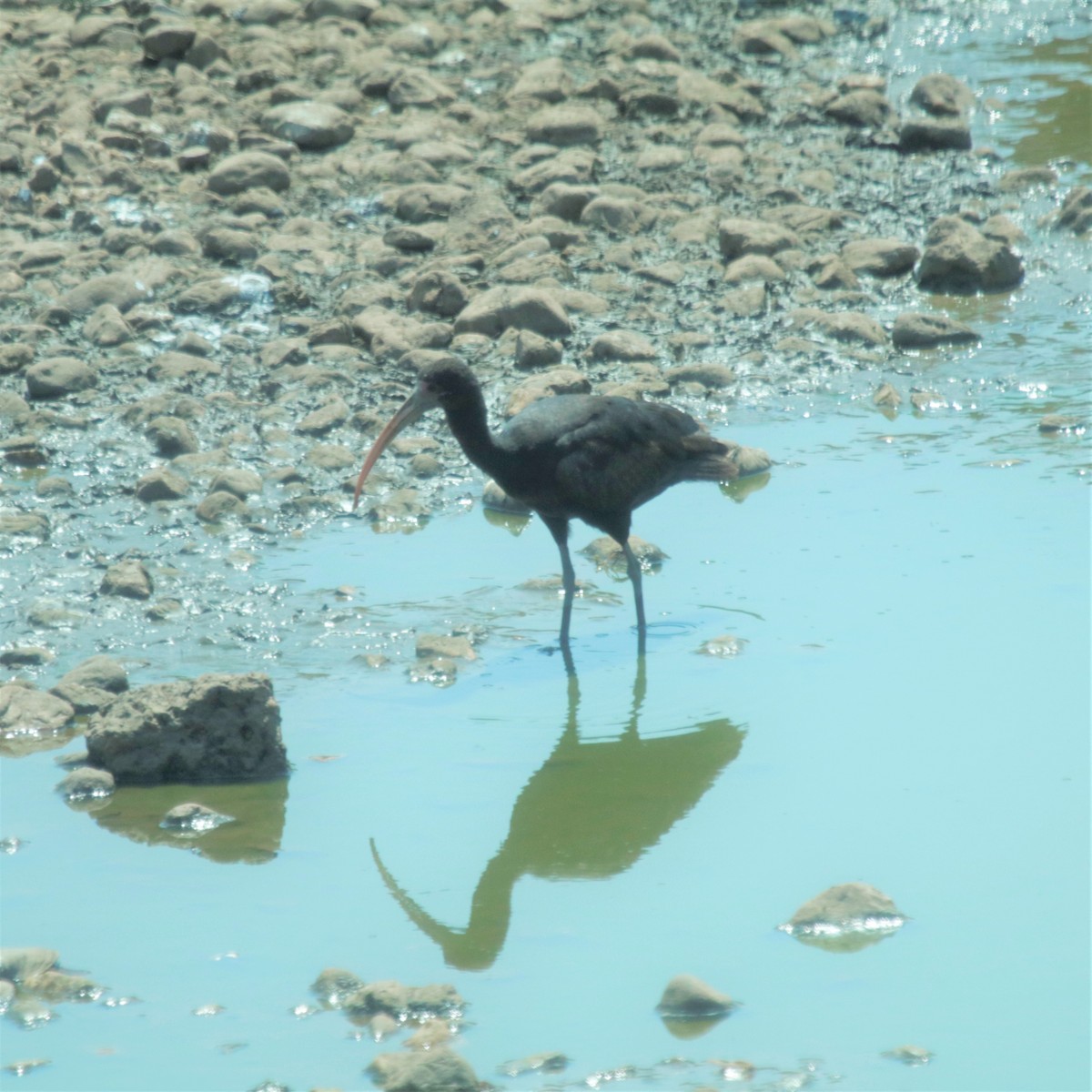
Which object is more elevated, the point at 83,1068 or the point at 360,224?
the point at 360,224

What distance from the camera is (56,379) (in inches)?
415

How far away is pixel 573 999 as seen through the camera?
202 inches

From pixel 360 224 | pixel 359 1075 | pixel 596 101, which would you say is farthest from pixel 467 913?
pixel 596 101

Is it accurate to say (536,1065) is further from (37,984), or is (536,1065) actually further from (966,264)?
(966,264)

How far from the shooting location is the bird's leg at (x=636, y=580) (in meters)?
7.93

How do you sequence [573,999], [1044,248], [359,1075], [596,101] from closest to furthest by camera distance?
[359,1075] → [573,999] → [1044,248] → [596,101]

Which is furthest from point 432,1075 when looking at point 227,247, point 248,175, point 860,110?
point 860,110

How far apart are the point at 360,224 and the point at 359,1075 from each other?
9.15 m

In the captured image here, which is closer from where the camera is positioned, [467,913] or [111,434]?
[467,913]

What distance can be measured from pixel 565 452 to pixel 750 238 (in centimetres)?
490

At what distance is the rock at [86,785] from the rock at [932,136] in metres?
10.3

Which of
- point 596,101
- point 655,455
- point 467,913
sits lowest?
point 467,913

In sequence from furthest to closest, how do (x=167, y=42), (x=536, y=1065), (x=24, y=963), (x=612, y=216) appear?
(x=167, y=42) → (x=612, y=216) → (x=24, y=963) → (x=536, y=1065)

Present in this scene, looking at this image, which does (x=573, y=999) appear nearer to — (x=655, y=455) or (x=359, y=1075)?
(x=359, y=1075)
